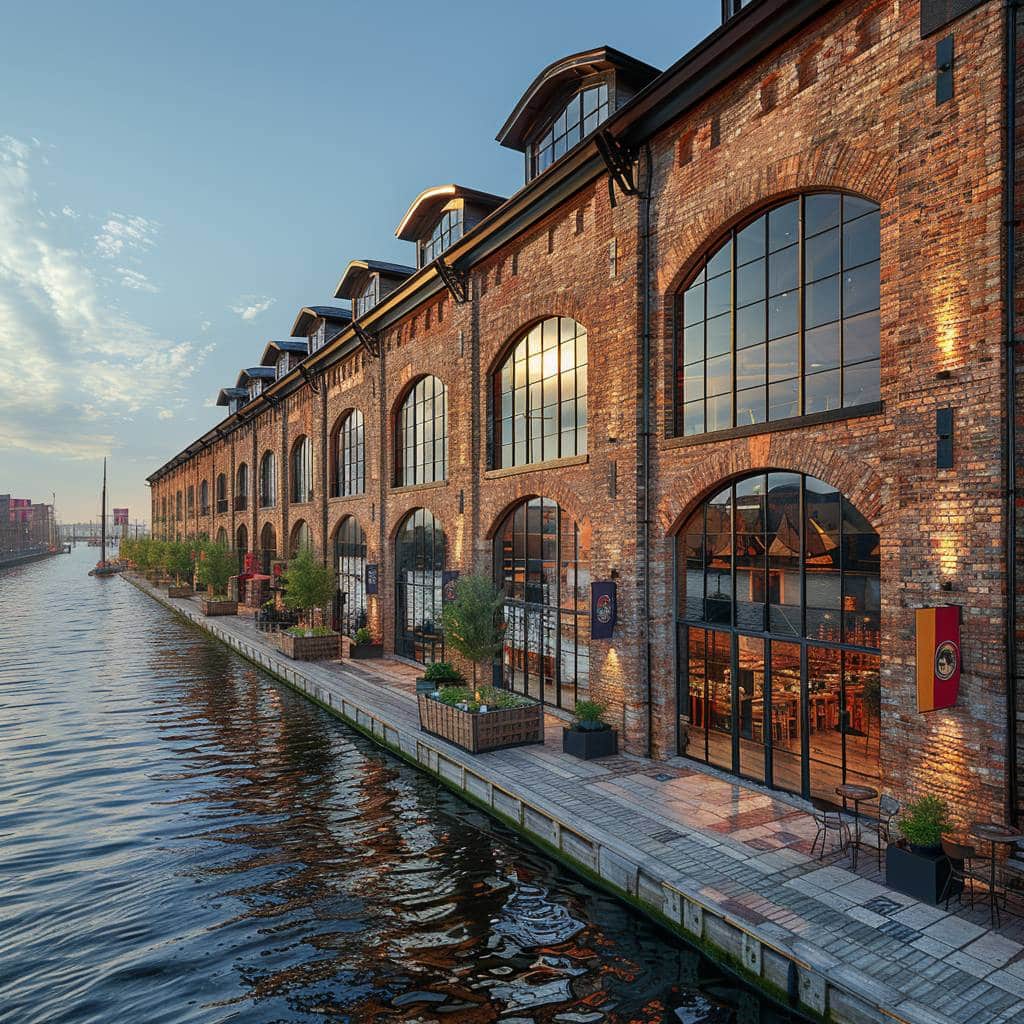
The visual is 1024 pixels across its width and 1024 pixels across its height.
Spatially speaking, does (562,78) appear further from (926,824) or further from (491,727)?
(926,824)

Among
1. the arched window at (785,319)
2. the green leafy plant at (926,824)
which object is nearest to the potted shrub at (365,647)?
the arched window at (785,319)

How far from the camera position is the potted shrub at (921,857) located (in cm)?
802

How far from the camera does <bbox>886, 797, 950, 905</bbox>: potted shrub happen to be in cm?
802

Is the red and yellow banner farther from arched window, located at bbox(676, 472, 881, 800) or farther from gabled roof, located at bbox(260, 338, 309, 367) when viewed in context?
gabled roof, located at bbox(260, 338, 309, 367)

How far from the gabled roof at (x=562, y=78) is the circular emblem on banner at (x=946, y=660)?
42.8 feet

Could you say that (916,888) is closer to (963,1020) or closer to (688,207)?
(963,1020)

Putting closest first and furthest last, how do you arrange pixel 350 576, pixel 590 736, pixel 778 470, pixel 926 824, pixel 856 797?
1. pixel 926 824
2. pixel 856 797
3. pixel 778 470
4. pixel 590 736
5. pixel 350 576

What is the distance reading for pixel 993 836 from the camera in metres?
7.72

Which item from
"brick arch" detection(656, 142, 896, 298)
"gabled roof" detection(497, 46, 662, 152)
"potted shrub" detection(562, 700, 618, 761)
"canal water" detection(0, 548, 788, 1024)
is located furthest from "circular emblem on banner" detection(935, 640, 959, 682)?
"gabled roof" detection(497, 46, 662, 152)

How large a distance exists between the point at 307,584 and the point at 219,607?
54.4 feet

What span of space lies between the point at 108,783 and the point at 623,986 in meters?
11.9

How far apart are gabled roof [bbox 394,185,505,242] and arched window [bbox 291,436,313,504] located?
1366 cm

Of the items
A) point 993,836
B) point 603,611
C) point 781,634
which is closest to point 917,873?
point 993,836

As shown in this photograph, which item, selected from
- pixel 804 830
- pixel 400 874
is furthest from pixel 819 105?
pixel 400 874
